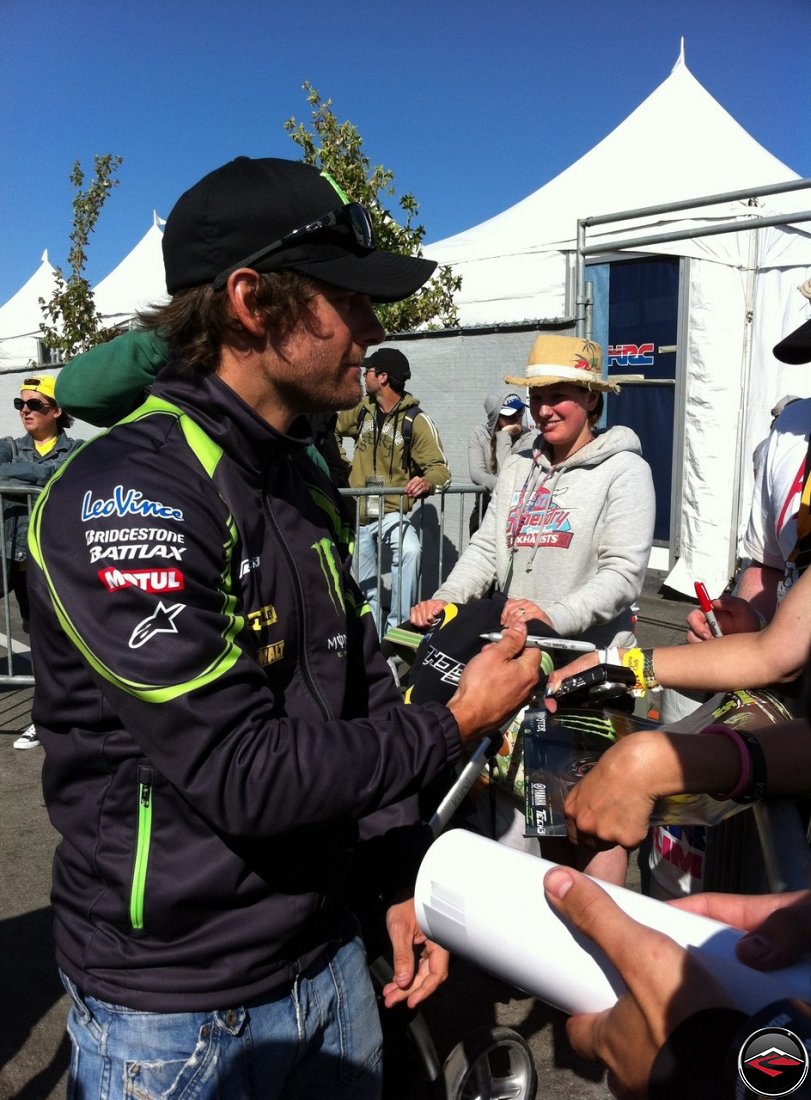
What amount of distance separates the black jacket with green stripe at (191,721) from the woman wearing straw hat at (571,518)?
1.78 metres

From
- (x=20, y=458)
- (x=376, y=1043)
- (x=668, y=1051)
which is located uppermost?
(x=20, y=458)

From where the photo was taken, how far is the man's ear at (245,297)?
146cm

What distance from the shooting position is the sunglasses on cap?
145 cm

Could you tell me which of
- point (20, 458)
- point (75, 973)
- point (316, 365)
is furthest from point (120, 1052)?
point (20, 458)

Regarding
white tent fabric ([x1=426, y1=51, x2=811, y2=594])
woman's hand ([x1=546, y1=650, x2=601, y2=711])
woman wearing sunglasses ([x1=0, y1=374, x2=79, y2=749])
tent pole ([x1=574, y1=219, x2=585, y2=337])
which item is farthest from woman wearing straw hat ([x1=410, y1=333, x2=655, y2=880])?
white tent fabric ([x1=426, y1=51, x2=811, y2=594])

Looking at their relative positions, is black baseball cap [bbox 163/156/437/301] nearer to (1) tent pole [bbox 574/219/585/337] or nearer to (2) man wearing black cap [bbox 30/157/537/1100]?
(2) man wearing black cap [bbox 30/157/537/1100]

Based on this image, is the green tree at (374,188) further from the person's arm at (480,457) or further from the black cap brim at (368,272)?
the black cap brim at (368,272)

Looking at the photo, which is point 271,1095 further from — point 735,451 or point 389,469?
point 735,451

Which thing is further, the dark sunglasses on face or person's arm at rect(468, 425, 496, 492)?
person's arm at rect(468, 425, 496, 492)

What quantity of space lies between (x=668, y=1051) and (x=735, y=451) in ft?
25.5

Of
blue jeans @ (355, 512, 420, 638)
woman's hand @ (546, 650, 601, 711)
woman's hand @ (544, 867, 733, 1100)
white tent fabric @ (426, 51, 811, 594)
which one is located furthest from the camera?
white tent fabric @ (426, 51, 811, 594)

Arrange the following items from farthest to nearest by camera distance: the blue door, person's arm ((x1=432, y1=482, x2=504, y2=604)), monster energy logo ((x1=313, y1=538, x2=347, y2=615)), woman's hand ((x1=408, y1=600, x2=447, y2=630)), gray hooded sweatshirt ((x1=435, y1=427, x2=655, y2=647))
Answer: the blue door, person's arm ((x1=432, y1=482, x2=504, y2=604)), gray hooded sweatshirt ((x1=435, y1=427, x2=655, y2=647)), woman's hand ((x1=408, y1=600, x2=447, y2=630)), monster energy logo ((x1=313, y1=538, x2=347, y2=615))

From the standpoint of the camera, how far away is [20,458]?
6453 mm

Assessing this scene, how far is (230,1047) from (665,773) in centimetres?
79
